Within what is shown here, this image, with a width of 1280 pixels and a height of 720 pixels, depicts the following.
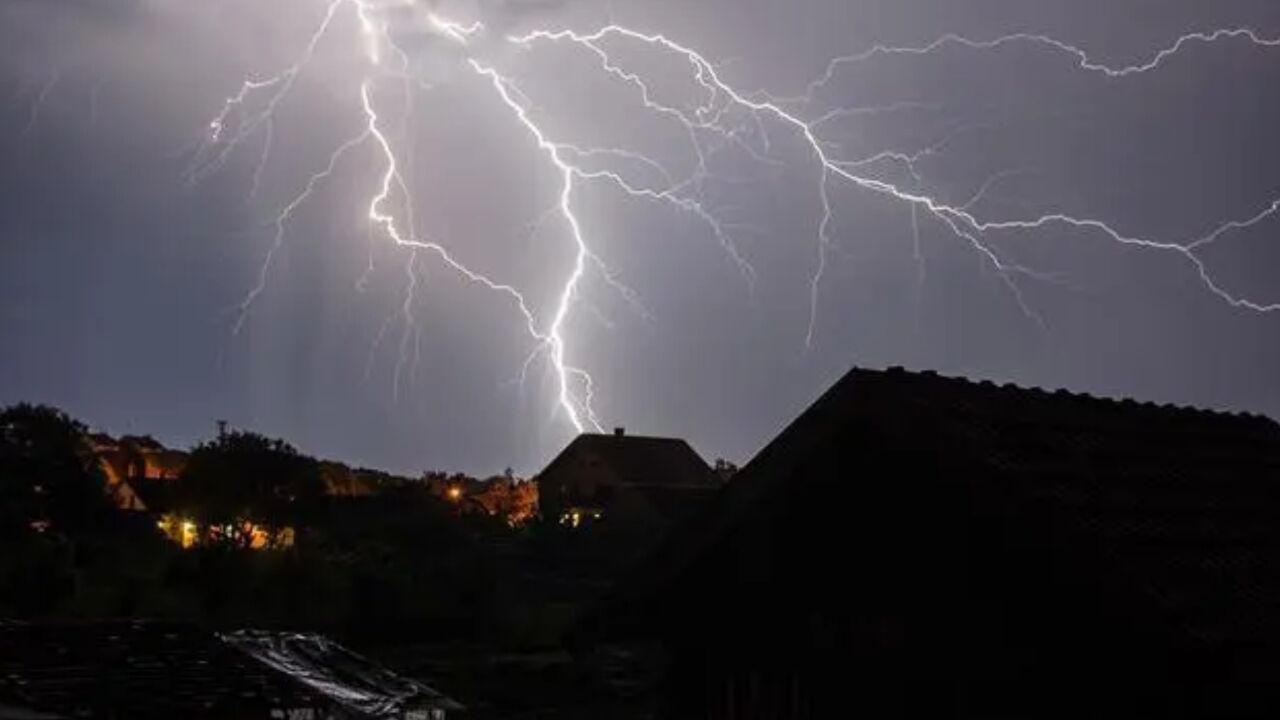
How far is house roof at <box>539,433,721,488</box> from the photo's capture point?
71.4 metres

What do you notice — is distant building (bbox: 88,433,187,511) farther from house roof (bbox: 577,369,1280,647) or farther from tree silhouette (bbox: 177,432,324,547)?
house roof (bbox: 577,369,1280,647)

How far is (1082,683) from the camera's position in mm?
4910

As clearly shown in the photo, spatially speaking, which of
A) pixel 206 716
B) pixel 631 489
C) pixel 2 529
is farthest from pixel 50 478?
pixel 206 716

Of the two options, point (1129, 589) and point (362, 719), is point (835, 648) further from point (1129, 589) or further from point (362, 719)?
point (362, 719)

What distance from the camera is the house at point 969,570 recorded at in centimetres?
452

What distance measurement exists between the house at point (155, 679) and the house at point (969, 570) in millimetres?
6703

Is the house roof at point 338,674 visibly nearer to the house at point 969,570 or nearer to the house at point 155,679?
the house at point 155,679

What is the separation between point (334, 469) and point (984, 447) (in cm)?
7881

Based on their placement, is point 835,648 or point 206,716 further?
point 206,716

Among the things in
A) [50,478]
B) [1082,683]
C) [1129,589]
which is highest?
[50,478]

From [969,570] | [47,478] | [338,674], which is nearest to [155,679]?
[338,674]

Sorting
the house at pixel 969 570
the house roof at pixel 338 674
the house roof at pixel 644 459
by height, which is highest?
the house roof at pixel 644 459

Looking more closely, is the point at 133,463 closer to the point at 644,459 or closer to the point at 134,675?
the point at 644,459

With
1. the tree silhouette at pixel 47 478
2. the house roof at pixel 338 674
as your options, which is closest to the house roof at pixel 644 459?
the tree silhouette at pixel 47 478
